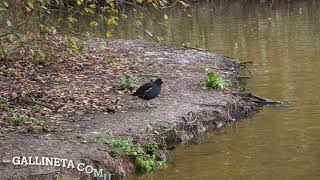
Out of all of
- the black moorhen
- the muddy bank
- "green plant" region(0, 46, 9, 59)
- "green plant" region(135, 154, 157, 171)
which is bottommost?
"green plant" region(135, 154, 157, 171)

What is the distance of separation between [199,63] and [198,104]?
15.0 ft

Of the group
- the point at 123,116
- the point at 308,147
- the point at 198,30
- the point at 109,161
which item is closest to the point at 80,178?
the point at 109,161

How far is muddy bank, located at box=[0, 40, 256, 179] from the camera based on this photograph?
9023 mm

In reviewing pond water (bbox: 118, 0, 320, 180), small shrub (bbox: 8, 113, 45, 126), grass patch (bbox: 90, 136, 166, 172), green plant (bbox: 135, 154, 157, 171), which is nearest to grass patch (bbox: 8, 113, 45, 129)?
small shrub (bbox: 8, 113, 45, 126)

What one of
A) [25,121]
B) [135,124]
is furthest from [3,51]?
[135,124]

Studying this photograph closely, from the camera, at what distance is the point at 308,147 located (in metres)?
10.4

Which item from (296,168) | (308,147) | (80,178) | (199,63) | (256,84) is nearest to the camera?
(80,178)

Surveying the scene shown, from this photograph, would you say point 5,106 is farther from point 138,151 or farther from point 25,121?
point 138,151

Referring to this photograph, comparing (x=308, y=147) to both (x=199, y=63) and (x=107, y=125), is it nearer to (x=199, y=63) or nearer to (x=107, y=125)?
(x=107, y=125)

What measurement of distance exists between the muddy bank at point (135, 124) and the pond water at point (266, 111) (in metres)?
0.33

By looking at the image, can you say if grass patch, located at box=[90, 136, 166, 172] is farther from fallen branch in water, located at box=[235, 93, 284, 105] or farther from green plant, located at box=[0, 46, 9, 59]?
fallen branch in water, located at box=[235, 93, 284, 105]

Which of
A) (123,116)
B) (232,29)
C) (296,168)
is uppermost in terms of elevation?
(232,29)

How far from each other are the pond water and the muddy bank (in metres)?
0.33

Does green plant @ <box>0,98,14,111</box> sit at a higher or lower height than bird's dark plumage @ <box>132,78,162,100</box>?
lower
